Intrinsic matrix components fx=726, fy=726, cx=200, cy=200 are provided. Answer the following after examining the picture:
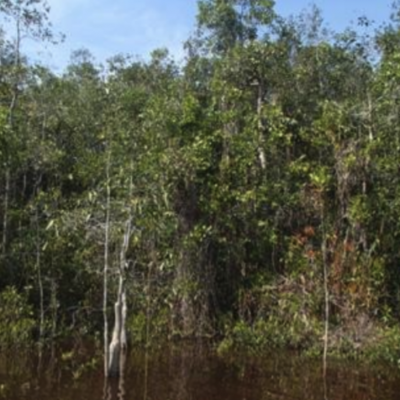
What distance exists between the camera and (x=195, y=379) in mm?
13578

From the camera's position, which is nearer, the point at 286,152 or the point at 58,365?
the point at 58,365

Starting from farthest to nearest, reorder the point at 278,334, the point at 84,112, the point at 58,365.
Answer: the point at 84,112 → the point at 278,334 → the point at 58,365

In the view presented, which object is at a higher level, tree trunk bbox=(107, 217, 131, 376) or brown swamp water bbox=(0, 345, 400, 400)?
tree trunk bbox=(107, 217, 131, 376)

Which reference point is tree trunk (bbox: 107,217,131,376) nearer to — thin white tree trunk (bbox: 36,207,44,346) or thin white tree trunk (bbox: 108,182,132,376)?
thin white tree trunk (bbox: 108,182,132,376)

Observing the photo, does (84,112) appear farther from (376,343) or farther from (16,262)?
(376,343)

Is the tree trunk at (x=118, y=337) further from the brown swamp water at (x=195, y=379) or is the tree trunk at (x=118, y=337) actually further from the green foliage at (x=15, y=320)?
the green foliage at (x=15, y=320)

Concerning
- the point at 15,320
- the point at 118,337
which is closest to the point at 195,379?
the point at 118,337

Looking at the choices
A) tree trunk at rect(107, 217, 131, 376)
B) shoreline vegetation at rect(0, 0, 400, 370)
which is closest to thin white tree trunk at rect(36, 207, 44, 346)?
shoreline vegetation at rect(0, 0, 400, 370)

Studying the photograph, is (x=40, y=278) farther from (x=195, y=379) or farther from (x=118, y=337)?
(x=195, y=379)

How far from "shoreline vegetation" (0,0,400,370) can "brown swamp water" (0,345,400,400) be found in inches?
45.2

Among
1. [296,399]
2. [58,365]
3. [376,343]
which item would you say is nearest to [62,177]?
[58,365]

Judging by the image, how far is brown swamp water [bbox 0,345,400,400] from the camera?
40.3 ft

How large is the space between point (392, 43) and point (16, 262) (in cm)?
1295

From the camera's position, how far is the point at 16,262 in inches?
744
